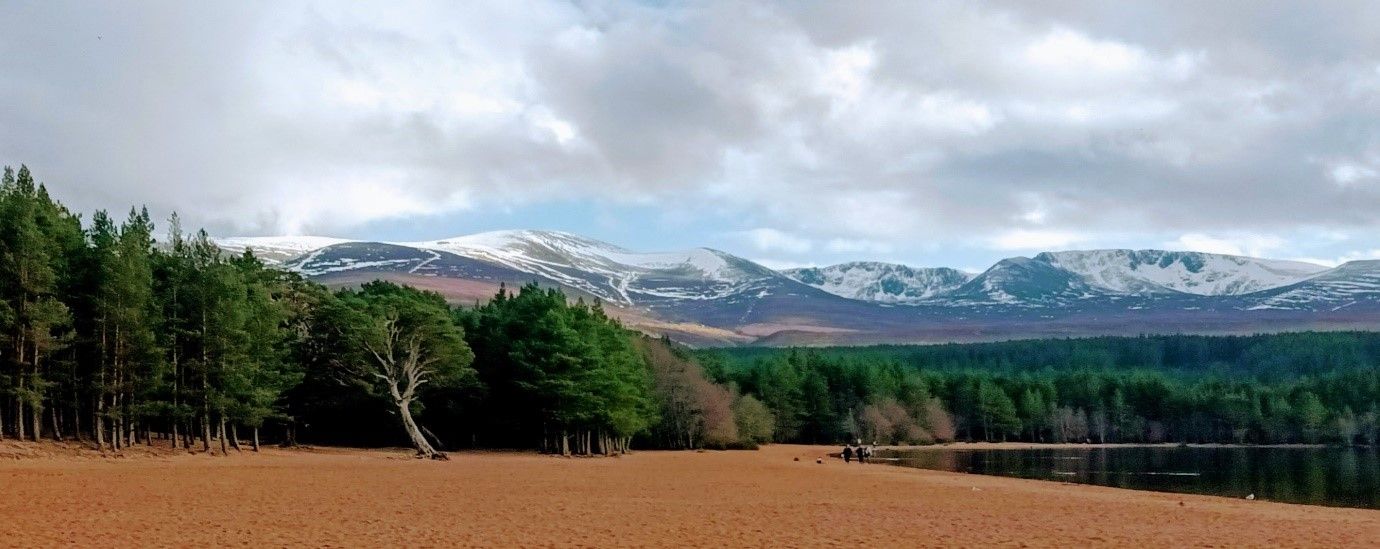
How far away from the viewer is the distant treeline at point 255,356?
52594 millimetres

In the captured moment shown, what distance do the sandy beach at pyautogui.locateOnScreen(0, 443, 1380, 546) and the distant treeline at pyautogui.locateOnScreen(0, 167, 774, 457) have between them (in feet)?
24.1

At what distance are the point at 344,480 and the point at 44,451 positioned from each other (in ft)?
60.8

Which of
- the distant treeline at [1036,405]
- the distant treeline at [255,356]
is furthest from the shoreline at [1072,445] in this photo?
Result: the distant treeline at [255,356]

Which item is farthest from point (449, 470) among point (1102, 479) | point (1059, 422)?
point (1059, 422)

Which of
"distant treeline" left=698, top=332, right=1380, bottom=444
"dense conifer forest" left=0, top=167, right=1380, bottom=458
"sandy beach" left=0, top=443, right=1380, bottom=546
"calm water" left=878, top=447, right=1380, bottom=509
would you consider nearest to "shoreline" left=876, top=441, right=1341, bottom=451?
"distant treeline" left=698, top=332, right=1380, bottom=444

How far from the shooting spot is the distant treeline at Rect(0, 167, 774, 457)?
173ft

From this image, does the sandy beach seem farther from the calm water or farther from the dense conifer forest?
the calm water

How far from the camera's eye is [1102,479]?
2586 inches

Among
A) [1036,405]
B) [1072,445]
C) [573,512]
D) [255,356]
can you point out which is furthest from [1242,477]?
[1036,405]

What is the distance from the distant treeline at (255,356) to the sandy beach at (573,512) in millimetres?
7343

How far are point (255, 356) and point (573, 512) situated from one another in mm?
38857

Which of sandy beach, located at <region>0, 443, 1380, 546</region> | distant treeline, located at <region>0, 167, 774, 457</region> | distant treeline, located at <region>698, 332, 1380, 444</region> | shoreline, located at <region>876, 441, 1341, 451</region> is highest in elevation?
distant treeline, located at <region>0, 167, 774, 457</region>

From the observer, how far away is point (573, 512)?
93.9 ft

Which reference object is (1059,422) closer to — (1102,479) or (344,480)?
(1102,479)
